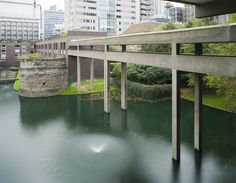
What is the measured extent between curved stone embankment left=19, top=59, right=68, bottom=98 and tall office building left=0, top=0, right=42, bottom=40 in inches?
2944

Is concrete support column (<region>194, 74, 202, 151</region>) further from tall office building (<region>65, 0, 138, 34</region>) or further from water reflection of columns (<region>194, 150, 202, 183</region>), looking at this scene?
tall office building (<region>65, 0, 138, 34</region>)

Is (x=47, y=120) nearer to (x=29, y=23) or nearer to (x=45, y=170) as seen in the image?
(x=45, y=170)

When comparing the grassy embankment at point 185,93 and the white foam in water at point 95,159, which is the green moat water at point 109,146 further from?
the grassy embankment at point 185,93

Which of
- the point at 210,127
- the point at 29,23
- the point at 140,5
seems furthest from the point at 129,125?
the point at 29,23

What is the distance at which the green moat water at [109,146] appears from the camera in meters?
11.9

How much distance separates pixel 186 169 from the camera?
40.8ft

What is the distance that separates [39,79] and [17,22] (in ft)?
286

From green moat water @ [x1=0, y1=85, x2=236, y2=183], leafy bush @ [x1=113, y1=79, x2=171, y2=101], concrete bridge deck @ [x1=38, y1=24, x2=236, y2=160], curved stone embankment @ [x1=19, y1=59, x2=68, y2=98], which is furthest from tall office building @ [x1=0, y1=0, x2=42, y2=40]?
concrete bridge deck @ [x1=38, y1=24, x2=236, y2=160]

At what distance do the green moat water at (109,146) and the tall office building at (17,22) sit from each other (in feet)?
280

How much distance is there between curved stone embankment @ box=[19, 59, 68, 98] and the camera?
28.8m

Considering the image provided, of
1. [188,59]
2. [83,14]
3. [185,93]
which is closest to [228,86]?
[188,59]

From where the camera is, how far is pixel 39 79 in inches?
1142

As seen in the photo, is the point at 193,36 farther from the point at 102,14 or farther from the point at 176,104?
the point at 102,14

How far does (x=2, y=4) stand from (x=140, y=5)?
65083 mm
